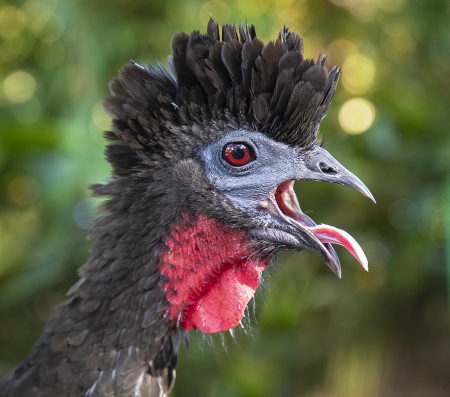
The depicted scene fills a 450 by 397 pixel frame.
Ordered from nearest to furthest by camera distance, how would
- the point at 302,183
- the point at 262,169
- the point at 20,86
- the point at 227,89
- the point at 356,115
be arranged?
1. the point at 227,89
2. the point at 262,169
3. the point at 20,86
4. the point at 356,115
5. the point at 302,183

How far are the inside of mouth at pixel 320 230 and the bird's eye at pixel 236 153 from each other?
0.27 m

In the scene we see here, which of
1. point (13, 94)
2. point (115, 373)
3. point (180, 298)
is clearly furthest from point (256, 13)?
point (115, 373)

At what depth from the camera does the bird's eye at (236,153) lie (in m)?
2.02

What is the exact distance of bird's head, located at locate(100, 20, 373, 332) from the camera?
6.42ft

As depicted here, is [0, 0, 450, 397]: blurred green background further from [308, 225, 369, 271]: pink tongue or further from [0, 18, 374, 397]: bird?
[308, 225, 369, 271]: pink tongue

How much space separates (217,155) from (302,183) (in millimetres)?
4050

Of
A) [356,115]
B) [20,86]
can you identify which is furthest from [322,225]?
[20,86]

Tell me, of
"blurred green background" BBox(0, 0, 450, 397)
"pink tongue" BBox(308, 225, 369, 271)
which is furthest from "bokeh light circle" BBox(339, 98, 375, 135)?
"pink tongue" BBox(308, 225, 369, 271)

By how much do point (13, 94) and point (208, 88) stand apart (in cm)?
419

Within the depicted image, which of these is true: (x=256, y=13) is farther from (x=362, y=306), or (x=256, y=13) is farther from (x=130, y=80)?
(x=362, y=306)

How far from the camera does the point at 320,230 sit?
204 centimetres

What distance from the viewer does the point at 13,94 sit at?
17.2ft

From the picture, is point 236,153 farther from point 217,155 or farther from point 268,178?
point 268,178

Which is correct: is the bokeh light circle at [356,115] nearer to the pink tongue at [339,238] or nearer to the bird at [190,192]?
the bird at [190,192]
